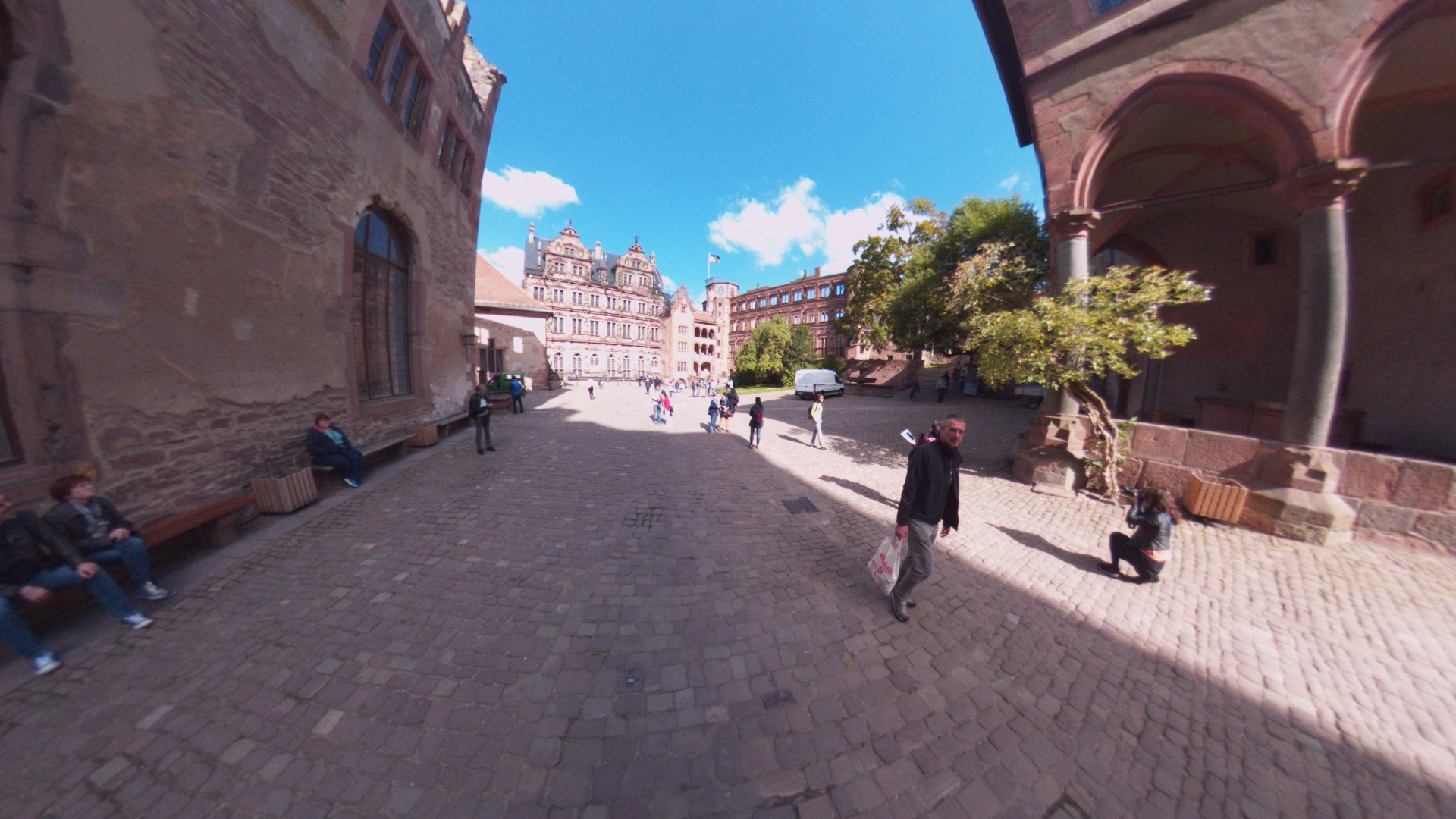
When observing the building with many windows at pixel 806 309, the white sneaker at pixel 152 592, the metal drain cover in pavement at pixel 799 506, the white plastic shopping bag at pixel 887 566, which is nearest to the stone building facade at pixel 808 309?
the building with many windows at pixel 806 309

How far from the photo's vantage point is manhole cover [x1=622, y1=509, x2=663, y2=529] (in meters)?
4.95

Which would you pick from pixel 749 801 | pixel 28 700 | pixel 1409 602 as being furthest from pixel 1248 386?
pixel 28 700

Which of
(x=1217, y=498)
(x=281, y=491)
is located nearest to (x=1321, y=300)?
(x=1217, y=498)

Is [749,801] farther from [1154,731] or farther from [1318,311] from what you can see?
[1318,311]

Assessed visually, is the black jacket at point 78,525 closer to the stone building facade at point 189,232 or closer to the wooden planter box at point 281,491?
the stone building facade at point 189,232

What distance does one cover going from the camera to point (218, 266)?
184 inches

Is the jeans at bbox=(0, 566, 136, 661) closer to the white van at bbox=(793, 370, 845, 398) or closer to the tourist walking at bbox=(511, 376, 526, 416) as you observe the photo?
the tourist walking at bbox=(511, 376, 526, 416)

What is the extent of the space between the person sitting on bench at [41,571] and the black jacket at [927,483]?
20.2 feet

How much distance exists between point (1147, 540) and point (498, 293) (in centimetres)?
2480

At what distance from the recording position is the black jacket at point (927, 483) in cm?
326

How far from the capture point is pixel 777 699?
8.41ft

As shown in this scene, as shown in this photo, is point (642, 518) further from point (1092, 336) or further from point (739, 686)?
point (1092, 336)

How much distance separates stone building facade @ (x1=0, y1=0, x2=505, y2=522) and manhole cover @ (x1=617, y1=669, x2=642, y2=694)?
208 inches

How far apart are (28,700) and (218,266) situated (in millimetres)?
4579
